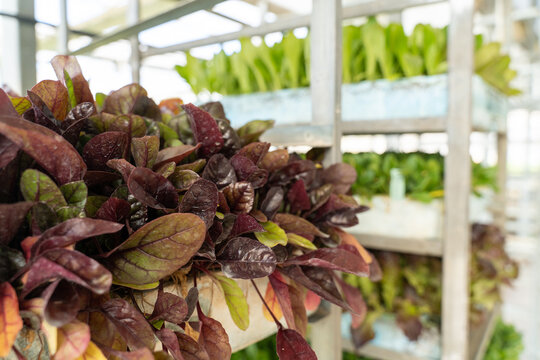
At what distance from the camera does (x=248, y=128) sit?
50cm

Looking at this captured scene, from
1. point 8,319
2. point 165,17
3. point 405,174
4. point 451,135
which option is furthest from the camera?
point 405,174

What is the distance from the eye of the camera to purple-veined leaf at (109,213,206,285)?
0.27 metres

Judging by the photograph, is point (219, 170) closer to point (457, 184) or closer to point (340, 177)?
point (340, 177)

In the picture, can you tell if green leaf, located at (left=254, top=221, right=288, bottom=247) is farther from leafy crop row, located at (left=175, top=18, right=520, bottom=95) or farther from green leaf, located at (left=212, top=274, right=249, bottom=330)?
leafy crop row, located at (left=175, top=18, right=520, bottom=95)

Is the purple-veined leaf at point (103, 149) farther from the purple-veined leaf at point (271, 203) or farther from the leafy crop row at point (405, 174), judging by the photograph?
the leafy crop row at point (405, 174)

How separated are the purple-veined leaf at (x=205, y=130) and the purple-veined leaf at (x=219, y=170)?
0.04 metres

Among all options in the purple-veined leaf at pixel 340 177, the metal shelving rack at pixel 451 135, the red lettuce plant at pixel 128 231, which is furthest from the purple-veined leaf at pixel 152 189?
the metal shelving rack at pixel 451 135

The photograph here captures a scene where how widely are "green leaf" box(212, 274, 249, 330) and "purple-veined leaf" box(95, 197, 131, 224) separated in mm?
106

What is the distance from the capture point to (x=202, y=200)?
0.98 ft

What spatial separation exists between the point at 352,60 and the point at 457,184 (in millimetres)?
434

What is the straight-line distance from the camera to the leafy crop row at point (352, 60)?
1.03 meters

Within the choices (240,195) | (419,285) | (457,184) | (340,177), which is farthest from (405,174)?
(240,195)

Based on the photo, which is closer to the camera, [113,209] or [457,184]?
[113,209]

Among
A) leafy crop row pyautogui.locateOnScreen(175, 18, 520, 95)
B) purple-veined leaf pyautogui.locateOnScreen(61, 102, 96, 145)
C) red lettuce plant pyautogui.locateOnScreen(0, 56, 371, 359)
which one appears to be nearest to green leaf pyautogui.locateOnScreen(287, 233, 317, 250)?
red lettuce plant pyautogui.locateOnScreen(0, 56, 371, 359)
